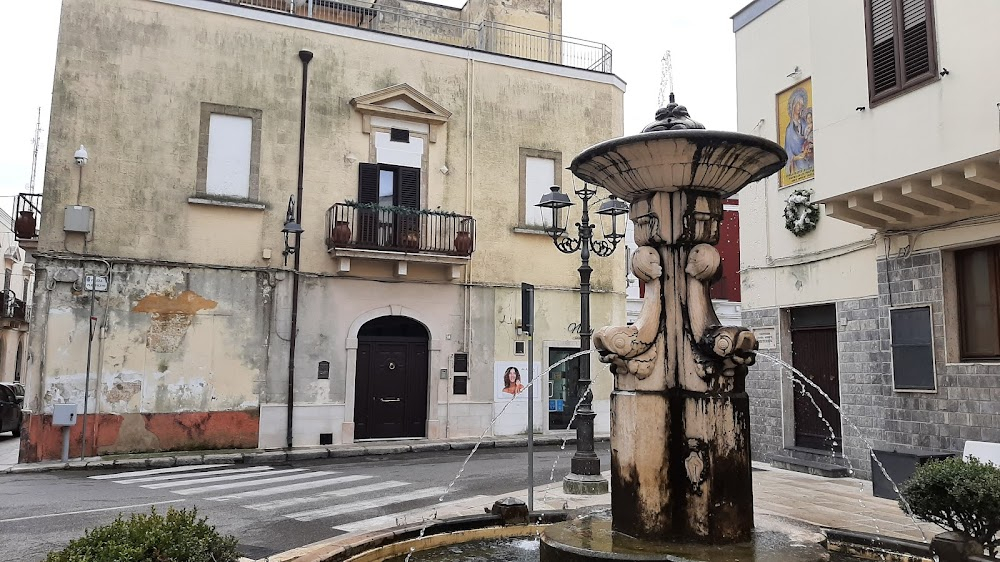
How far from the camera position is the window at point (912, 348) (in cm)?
953

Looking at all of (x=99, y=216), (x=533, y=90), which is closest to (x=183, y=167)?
(x=99, y=216)

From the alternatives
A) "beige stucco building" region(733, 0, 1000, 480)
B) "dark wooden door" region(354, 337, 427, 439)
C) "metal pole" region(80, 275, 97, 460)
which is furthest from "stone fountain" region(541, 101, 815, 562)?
"metal pole" region(80, 275, 97, 460)

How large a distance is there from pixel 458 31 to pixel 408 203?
646cm

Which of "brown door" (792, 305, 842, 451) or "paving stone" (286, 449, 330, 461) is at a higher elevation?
"brown door" (792, 305, 842, 451)

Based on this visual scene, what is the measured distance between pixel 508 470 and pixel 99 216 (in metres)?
9.75

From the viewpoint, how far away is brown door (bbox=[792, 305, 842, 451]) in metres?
11.5

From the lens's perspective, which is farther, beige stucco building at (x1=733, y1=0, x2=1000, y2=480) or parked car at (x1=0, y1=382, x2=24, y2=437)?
parked car at (x1=0, y1=382, x2=24, y2=437)

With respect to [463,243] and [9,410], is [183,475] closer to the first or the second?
[463,243]

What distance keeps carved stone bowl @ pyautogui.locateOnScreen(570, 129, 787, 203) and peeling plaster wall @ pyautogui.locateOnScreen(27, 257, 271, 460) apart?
1209cm

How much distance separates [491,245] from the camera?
1884 centimetres

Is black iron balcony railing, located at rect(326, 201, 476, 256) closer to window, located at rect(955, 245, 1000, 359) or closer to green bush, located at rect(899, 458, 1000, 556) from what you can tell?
window, located at rect(955, 245, 1000, 359)

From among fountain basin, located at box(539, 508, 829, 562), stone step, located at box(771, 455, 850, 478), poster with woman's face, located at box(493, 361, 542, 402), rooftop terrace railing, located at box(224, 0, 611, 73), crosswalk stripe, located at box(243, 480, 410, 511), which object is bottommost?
crosswalk stripe, located at box(243, 480, 410, 511)

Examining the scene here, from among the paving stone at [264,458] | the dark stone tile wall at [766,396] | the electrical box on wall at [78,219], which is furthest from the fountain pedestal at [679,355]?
the electrical box on wall at [78,219]

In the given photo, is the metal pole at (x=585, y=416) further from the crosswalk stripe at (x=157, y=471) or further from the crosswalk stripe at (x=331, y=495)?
the crosswalk stripe at (x=157, y=471)
